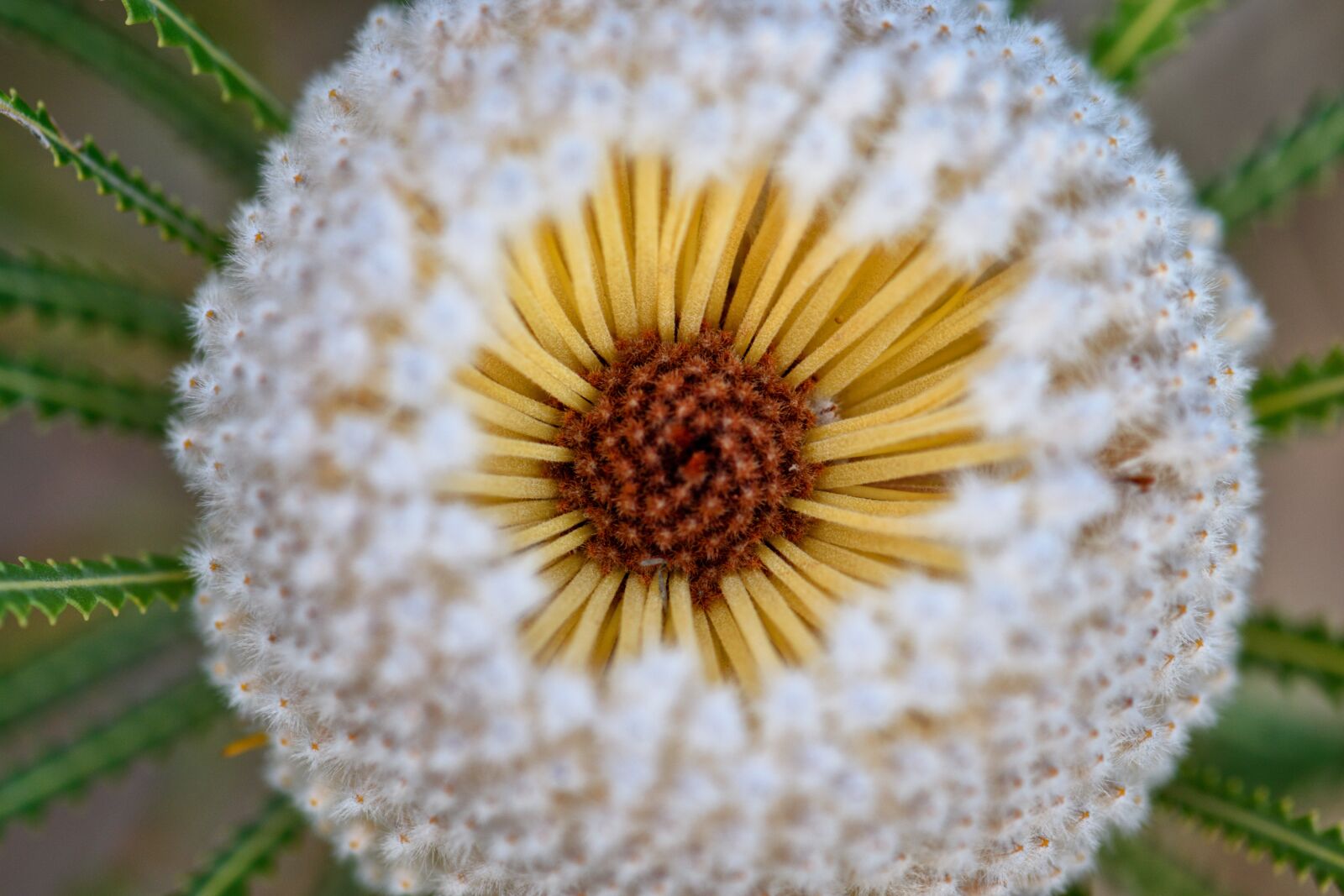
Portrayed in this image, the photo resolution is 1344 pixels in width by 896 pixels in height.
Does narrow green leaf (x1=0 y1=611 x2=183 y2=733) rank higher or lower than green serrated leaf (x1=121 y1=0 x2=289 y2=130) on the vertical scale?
lower

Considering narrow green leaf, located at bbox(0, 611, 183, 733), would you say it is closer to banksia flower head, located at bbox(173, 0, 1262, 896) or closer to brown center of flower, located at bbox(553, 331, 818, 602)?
banksia flower head, located at bbox(173, 0, 1262, 896)

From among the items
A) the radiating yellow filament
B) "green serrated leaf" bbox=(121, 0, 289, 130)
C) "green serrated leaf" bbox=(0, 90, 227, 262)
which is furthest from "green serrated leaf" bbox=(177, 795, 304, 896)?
"green serrated leaf" bbox=(121, 0, 289, 130)

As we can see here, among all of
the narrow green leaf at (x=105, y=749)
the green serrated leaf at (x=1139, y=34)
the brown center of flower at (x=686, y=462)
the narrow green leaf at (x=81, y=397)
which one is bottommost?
the brown center of flower at (x=686, y=462)

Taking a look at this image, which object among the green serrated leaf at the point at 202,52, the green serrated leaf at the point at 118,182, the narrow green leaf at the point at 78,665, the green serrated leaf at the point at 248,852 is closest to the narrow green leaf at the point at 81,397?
the green serrated leaf at the point at 118,182

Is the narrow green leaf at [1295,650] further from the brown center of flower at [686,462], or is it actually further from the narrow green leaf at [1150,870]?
the brown center of flower at [686,462]

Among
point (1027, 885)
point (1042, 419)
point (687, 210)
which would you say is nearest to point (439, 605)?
point (687, 210)

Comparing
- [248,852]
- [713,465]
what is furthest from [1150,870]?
[248,852]
